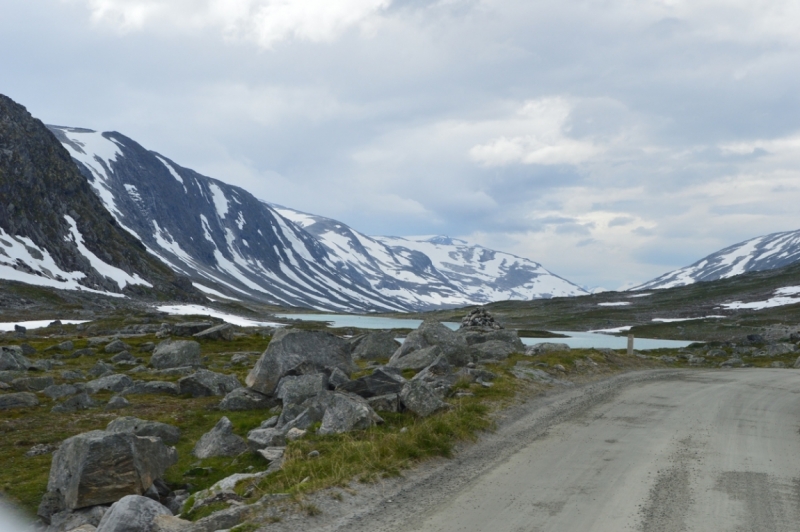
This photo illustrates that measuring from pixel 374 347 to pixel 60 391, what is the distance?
824 inches

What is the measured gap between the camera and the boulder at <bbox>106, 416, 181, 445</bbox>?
19395mm

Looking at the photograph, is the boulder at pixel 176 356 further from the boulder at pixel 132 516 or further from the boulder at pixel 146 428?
the boulder at pixel 132 516

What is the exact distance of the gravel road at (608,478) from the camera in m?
11.3

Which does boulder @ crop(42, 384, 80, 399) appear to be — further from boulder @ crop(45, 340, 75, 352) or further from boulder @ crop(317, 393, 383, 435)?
boulder @ crop(45, 340, 75, 352)

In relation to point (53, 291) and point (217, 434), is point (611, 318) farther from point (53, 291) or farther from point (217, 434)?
point (217, 434)

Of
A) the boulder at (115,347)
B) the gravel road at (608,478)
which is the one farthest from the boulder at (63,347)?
the gravel road at (608,478)

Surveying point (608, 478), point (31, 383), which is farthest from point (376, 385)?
point (31, 383)

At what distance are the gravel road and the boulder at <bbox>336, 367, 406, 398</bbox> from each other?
418cm

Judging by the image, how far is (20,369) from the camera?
36188 millimetres

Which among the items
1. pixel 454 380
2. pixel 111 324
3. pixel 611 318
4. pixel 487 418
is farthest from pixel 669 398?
pixel 611 318

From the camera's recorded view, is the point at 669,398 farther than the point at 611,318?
No

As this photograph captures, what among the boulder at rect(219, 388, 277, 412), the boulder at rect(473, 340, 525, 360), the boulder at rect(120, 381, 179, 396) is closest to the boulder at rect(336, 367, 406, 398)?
the boulder at rect(219, 388, 277, 412)

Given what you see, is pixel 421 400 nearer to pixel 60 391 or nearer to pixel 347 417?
pixel 347 417

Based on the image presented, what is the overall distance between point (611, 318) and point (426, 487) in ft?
573
